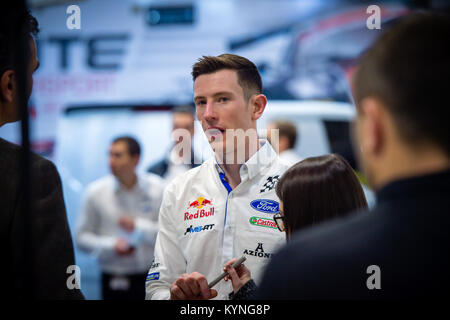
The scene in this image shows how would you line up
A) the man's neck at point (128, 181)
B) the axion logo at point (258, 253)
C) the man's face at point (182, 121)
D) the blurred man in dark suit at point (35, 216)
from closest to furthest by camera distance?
the blurred man in dark suit at point (35, 216) < the axion logo at point (258, 253) < the man's face at point (182, 121) < the man's neck at point (128, 181)

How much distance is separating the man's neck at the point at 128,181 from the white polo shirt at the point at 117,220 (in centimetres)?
3

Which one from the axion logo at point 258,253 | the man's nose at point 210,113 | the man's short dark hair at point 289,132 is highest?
the man's short dark hair at point 289,132

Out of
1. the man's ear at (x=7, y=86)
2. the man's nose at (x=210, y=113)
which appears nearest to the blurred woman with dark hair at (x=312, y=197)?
the man's nose at (x=210, y=113)

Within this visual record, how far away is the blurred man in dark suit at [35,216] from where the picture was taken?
121cm

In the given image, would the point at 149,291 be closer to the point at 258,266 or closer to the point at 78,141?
the point at 258,266

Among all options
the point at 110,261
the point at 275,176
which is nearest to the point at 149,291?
the point at 275,176

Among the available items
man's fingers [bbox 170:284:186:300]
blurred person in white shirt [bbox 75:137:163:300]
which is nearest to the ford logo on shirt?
man's fingers [bbox 170:284:186:300]

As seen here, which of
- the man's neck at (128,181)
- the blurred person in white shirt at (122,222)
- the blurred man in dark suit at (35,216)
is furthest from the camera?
the man's neck at (128,181)

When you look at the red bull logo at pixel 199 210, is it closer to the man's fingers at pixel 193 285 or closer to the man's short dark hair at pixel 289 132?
the man's fingers at pixel 193 285

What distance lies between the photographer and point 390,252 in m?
0.77

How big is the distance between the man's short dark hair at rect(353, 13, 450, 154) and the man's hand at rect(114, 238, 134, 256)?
2.31 m

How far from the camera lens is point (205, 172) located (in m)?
1.56

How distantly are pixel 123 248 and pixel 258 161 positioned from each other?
162 centimetres
